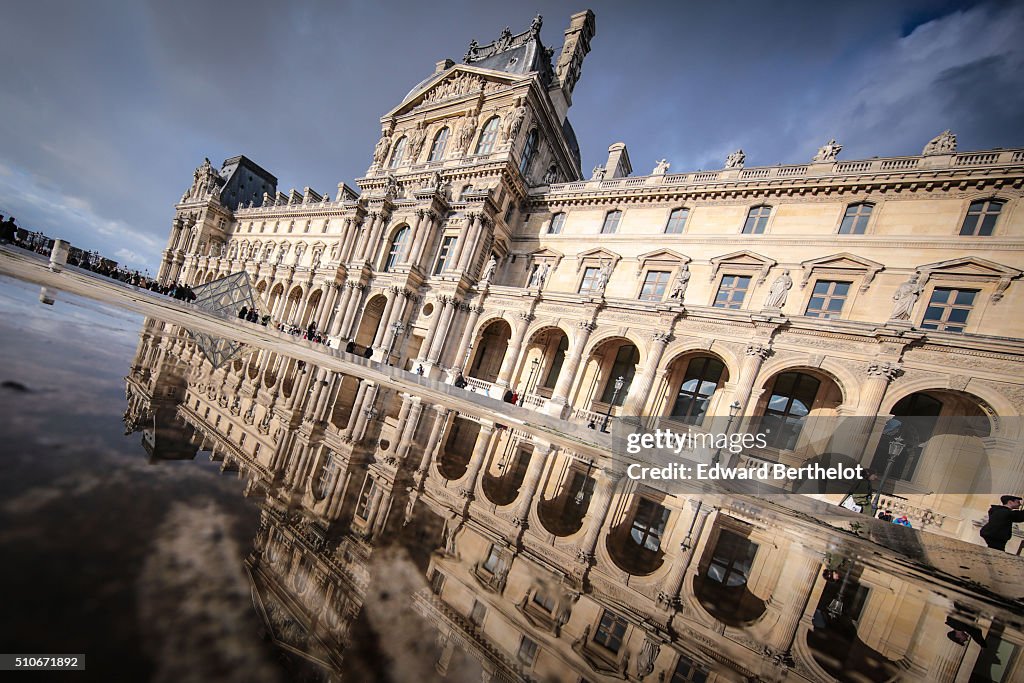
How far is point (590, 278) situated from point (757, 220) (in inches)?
373

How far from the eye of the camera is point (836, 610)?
4605 millimetres

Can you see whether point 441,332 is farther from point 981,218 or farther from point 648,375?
point 981,218

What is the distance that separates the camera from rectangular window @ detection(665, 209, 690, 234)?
21.1m

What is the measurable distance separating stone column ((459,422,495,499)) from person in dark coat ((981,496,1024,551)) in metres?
13.1

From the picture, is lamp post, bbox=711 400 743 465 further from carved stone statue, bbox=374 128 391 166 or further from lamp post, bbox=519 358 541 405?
carved stone statue, bbox=374 128 391 166

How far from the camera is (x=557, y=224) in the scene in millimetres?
25219

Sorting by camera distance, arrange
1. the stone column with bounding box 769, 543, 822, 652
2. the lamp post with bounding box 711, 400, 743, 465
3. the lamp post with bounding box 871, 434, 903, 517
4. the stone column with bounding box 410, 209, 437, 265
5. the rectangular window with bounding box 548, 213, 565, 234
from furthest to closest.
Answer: the rectangular window with bounding box 548, 213, 565, 234 → the stone column with bounding box 410, 209, 437, 265 → the lamp post with bounding box 711, 400, 743, 465 → the lamp post with bounding box 871, 434, 903, 517 → the stone column with bounding box 769, 543, 822, 652

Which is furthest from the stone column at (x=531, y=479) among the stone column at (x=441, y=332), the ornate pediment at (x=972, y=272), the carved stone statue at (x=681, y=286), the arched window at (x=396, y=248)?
the arched window at (x=396, y=248)

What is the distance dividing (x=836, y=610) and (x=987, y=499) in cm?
1438

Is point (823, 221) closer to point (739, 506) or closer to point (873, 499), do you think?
point (873, 499)

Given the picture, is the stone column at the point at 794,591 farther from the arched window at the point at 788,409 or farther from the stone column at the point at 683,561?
the arched window at the point at 788,409

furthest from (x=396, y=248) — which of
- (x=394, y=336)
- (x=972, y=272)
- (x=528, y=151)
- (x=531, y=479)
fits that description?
(x=972, y=272)

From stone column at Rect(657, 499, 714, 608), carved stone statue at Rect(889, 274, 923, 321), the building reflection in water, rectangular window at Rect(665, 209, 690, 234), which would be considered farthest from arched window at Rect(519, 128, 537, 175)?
stone column at Rect(657, 499, 714, 608)

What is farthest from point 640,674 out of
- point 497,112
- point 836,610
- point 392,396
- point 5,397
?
point 497,112
